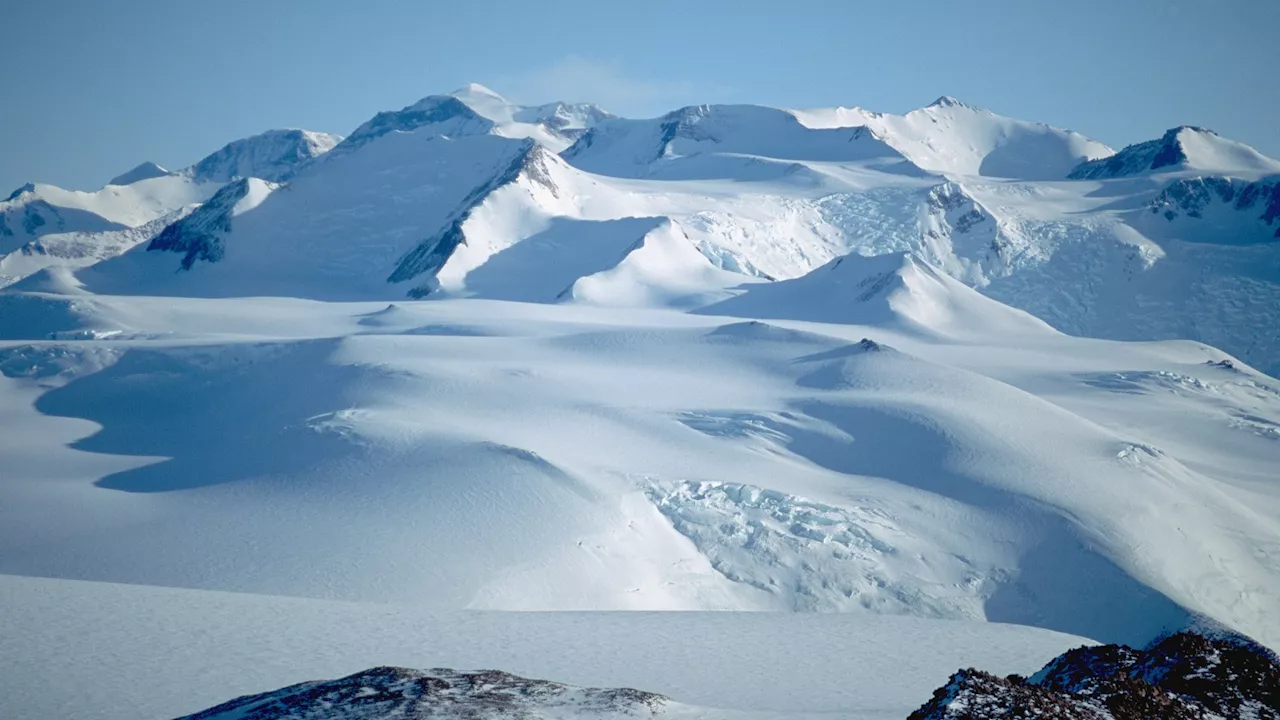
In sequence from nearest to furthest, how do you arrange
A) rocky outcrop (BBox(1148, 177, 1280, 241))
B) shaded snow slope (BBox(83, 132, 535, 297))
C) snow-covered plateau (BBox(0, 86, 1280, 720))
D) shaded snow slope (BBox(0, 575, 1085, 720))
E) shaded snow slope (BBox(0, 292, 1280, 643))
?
shaded snow slope (BBox(0, 575, 1085, 720))
snow-covered plateau (BBox(0, 86, 1280, 720))
shaded snow slope (BBox(0, 292, 1280, 643))
shaded snow slope (BBox(83, 132, 535, 297))
rocky outcrop (BBox(1148, 177, 1280, 241))

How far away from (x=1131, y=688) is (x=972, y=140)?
149m

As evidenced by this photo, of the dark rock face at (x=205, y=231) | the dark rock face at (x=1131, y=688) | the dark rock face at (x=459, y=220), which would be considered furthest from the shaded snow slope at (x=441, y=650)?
the dark rock face at (x=205, y=231)

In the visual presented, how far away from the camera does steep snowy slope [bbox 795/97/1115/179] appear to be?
13638cm

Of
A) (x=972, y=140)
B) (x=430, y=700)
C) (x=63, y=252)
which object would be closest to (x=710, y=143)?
(x=972, y=140)

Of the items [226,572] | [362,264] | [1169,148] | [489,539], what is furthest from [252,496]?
[1169,148]

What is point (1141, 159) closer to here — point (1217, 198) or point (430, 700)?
point (1217, 198)

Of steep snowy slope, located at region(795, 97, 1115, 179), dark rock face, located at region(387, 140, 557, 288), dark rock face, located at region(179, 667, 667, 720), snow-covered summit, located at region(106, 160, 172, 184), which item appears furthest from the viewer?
snow-covered summit, located at region(106, 160, 172, 184)

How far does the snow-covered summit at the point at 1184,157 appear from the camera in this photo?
118 m

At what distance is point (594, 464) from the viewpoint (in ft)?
95.2

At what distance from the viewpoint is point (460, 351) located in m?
43.2

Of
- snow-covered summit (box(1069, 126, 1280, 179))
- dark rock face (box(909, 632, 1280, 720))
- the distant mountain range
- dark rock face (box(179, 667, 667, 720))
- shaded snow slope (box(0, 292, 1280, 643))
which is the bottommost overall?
shaded snow slope (box(0, 292, 1280, 643))

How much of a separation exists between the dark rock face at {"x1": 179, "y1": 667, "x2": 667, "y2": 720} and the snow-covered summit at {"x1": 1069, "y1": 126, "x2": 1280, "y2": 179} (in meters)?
127

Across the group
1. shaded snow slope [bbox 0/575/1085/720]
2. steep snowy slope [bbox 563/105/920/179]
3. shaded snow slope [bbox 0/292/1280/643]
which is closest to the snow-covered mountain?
steep snowy slope [bbox 563/105/920/179]

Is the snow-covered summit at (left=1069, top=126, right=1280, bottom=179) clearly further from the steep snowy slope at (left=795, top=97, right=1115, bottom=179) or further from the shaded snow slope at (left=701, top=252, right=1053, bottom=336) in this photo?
the shaded snow slope at (left=701, top=252, right=1053, bottom=336)
